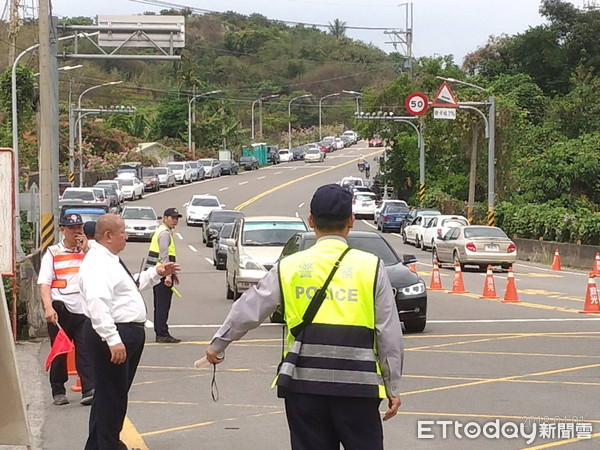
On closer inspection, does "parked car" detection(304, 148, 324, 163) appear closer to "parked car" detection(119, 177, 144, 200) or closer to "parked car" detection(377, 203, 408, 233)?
"parked car" detection(119, 177, 144, 200)

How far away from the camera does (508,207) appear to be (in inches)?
1826

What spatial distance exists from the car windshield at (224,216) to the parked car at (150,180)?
107 feet

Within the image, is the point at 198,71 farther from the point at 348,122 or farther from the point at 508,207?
the point at 508,207

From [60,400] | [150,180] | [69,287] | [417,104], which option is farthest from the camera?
[150,180]

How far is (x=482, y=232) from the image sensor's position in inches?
1324

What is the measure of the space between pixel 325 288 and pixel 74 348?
238 inches

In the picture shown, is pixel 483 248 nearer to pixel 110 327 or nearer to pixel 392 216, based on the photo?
pixel 392 216

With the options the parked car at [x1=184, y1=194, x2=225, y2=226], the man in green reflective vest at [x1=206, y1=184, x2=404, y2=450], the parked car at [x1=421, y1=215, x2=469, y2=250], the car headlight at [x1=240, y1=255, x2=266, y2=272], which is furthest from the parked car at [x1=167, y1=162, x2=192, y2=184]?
the man in green reflective vest at [x1=206, y1=184, x2=404, y2=450]

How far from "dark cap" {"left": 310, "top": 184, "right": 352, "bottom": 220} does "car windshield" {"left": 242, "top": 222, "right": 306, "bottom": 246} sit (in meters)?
15.9

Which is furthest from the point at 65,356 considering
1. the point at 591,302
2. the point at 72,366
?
the point at 591,302

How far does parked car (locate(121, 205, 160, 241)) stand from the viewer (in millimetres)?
44406

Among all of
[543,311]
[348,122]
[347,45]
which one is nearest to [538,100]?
[543,311]

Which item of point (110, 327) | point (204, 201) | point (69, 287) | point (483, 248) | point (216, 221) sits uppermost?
point (110, 327)

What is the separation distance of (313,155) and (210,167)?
75.8ft
